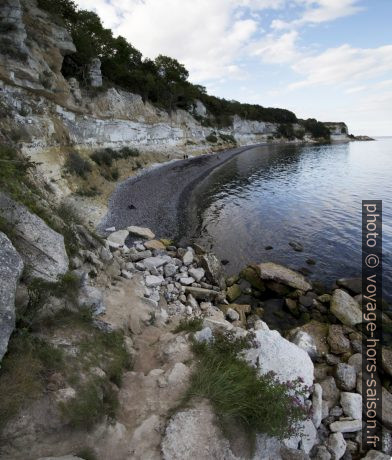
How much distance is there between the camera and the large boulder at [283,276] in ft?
46.8

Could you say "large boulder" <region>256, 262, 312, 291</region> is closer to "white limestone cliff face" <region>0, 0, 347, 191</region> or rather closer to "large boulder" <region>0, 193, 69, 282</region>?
"large boulder" <region>0, 193, 69, 282</region>

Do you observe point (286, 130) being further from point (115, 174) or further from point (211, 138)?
point (115, 174)

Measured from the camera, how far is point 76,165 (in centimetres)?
2450

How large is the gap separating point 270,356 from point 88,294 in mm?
5618

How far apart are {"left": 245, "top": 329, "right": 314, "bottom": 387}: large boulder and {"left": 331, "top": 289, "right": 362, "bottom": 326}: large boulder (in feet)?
16.7

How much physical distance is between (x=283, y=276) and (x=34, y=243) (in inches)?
468

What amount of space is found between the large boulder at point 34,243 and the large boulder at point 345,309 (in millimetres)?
11496

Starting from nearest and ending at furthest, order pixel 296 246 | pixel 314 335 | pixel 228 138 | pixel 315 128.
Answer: pixel 314 335 → pixel 296 246 → pixel 228 138 → pixel 315 128

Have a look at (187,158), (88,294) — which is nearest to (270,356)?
(88,294)

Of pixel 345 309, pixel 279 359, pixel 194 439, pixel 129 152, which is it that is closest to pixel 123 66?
pixel 129 152

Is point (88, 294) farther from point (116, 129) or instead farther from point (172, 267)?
point (116, 129)

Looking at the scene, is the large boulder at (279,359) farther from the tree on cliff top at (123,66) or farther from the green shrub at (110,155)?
the tree on cliff top at (123,66)

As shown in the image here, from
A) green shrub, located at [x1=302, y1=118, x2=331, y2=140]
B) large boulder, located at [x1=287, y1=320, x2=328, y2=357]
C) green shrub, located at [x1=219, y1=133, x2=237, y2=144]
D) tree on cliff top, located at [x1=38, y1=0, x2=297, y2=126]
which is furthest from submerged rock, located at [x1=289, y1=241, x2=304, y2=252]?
green shrub, located at [x1=302, y1=118, x2=331, y2=140]

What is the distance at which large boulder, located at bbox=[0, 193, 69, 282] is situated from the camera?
7.15 metres
